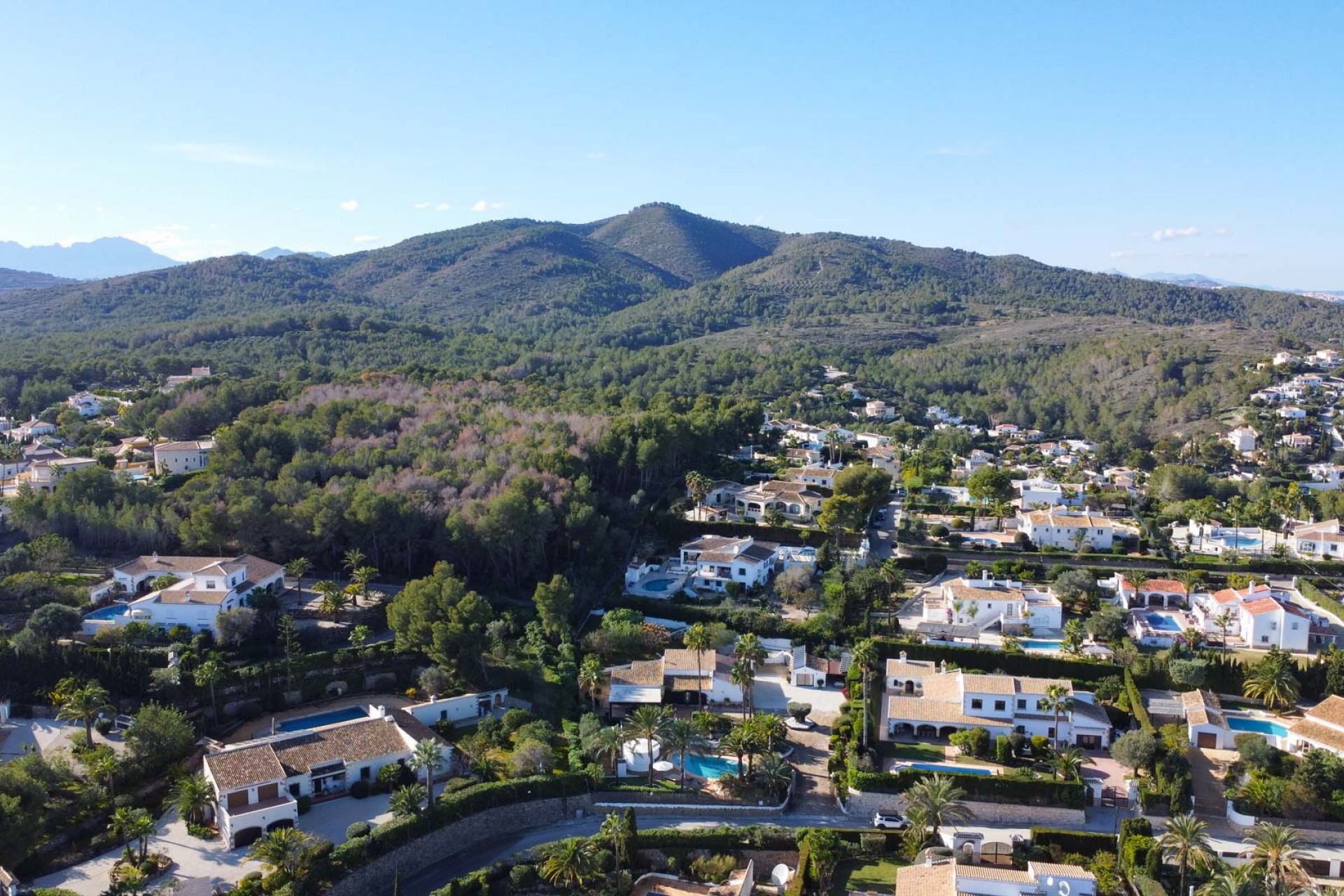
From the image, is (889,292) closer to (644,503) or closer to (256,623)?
(644,503)

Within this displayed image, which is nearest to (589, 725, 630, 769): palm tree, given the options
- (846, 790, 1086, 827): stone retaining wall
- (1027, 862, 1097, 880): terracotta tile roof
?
(846, 790, 1086, 827): stone retaining wall

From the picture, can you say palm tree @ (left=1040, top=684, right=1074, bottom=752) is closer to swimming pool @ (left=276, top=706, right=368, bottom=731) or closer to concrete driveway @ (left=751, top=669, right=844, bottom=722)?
concrete driveway @ (left=751, top=669, right=844, bottom=722)

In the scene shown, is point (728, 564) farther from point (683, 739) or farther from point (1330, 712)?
point (1330, 712)

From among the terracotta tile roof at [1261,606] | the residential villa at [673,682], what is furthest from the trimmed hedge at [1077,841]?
the terracotta tile roof at [1261,606]

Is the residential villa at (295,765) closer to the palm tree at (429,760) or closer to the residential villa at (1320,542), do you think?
the palm tree at (429,760)

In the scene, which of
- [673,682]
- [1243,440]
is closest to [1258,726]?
[673,682]
